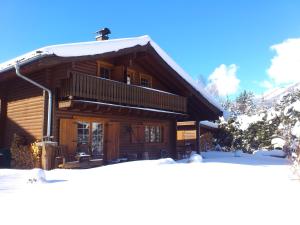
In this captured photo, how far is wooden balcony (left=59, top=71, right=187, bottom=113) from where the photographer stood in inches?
508

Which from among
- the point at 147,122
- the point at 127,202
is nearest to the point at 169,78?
the point at 147,122

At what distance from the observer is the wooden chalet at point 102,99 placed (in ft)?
43.0

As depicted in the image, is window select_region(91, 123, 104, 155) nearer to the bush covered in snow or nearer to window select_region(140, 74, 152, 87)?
window select_region(140, 74, 152, 87)

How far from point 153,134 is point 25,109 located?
→ 23.9ft

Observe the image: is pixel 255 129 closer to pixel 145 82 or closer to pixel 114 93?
pixel 145 82

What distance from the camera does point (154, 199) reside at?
620 cm

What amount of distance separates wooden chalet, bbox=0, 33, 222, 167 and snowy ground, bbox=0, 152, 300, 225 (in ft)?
15.6

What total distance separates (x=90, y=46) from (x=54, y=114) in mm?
3148

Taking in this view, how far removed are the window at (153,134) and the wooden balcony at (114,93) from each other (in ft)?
4.96

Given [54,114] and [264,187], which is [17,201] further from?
[54,114]

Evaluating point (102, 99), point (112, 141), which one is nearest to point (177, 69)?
point (112, 141)

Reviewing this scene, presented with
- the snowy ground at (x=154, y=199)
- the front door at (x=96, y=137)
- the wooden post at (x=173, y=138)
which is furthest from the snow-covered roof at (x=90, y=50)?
the snowy ground at (x=154, y=199)

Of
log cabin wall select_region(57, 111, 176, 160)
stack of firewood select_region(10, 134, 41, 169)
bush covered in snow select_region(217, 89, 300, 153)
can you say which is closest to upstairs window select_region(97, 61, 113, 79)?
log cabin wall select_region(57, 111, 176, 160)

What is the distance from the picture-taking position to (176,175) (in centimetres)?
903
